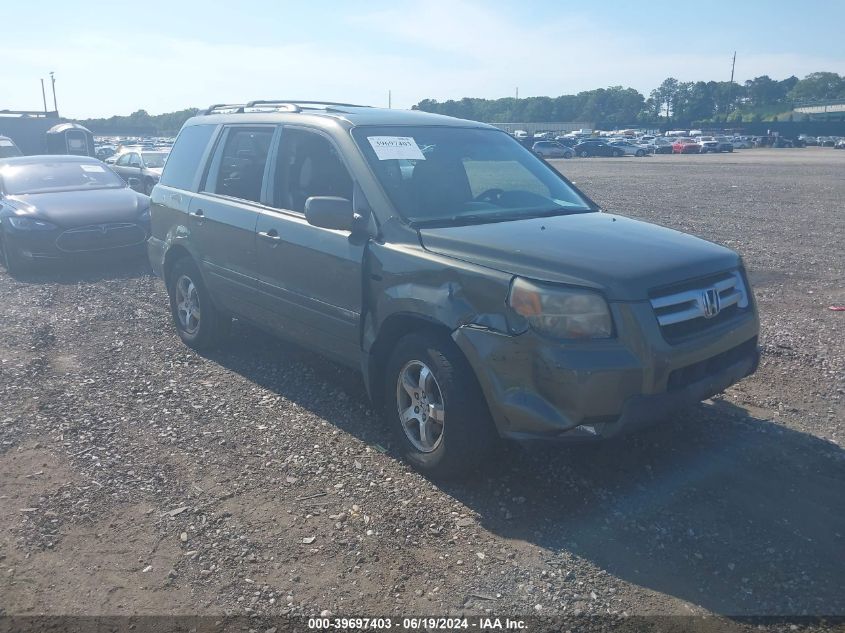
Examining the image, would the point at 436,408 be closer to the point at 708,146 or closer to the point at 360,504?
the point at 360,504

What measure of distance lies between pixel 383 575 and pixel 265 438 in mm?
1787

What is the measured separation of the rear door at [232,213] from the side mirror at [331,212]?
1.13 metres

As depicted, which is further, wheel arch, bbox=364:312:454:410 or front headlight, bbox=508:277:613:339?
wheel arch, bbox=364:312:454:410

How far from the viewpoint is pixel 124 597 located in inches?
133

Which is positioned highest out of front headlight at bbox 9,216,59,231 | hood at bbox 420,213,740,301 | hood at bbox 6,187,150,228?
hood at bbox 420,213,740,301

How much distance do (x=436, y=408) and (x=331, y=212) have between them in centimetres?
136

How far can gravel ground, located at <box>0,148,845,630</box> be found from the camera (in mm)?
3363

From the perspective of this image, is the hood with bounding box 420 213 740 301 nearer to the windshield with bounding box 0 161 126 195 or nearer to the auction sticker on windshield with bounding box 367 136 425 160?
the auction sticker on windshield with bounding box 367 136 425 160

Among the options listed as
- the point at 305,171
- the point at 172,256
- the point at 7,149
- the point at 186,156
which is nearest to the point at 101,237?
the point at 172,256

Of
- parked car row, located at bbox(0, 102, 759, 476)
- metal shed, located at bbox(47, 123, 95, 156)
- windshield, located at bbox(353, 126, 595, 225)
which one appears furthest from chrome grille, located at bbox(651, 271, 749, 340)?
metal shed, located at bbox(47, 123, 95, 156)

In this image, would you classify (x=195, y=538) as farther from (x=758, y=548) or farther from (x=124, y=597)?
(x=758, y=548)

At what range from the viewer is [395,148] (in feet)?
16.6

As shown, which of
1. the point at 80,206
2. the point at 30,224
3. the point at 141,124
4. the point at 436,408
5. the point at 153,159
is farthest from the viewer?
the point at 141,124

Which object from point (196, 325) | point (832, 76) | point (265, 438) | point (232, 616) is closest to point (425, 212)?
point (265, 438)
